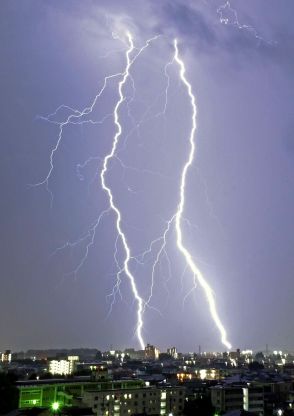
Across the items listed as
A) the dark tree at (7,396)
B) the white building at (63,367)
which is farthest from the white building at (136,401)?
the white building at (63,367)

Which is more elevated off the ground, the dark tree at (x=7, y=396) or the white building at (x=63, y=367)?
the white building at (x=63, y=367)

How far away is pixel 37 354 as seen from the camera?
136125 mm

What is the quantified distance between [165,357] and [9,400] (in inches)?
3297

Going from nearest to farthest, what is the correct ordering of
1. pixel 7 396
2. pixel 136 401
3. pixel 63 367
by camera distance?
pixel 7 396 → pixel 136 401 → pixel 63 367

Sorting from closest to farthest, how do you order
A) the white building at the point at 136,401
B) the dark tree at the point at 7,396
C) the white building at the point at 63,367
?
1. the dark tree at the point at 7,396
2. the white building at the point at 136,401
3. the white building at the point at 63,367

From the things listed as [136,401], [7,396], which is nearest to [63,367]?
[136,401]

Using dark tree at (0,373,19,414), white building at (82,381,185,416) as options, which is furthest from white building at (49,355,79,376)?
dark tree at (0,373,19,414)

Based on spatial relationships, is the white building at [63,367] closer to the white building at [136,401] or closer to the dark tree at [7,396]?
the white building at [136,401]

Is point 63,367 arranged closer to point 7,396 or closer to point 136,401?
point 136,401

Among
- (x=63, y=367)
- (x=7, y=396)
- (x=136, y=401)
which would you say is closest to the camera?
(x=7, y=396)

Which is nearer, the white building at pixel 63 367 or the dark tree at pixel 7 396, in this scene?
the dark tree at pixel 7 396

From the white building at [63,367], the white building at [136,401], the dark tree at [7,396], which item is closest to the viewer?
the dark tree at [7,396]

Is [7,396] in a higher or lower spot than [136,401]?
higher

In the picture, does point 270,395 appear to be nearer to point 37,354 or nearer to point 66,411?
point 66,411
